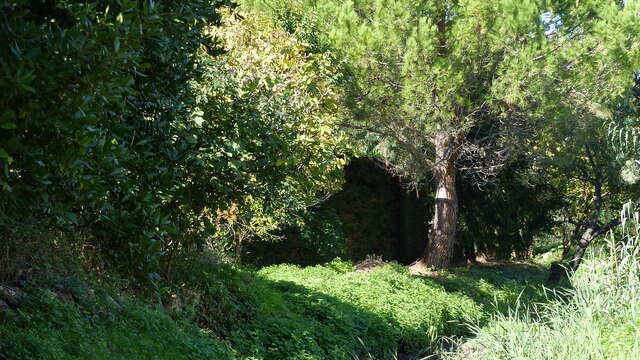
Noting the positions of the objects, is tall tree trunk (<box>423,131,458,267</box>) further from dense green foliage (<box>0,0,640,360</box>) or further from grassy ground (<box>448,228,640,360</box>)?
grassy ground (<box>448,228,640,360</box>)

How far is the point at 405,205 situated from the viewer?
17.4 metres

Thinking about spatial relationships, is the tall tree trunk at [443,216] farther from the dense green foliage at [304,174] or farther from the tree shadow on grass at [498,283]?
the tree shadow on grass at [498,283]

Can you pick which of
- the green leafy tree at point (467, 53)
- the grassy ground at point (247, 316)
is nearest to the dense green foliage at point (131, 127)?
the grassy ground at point (247, 316)

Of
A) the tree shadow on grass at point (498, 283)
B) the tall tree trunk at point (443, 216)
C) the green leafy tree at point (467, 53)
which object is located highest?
the green leafy tree at point (467, 53)

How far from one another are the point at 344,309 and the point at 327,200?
6.23 m

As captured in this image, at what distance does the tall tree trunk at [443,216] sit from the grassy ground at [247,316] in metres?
1.99

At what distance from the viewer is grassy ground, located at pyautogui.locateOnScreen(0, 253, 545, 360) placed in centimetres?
518

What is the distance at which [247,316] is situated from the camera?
7.74 meters

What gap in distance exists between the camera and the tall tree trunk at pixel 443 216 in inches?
574

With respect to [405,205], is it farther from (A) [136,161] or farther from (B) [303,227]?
(A) [136,161]

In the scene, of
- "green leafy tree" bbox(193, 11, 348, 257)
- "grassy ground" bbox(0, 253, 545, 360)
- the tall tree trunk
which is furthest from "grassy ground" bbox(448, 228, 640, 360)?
the tall tree trunk

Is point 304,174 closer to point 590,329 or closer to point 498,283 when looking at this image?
point 590,329

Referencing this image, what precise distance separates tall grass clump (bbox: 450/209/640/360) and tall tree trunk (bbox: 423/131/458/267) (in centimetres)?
739

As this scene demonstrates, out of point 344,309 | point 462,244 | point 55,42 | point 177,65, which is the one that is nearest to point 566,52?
point 344,309
